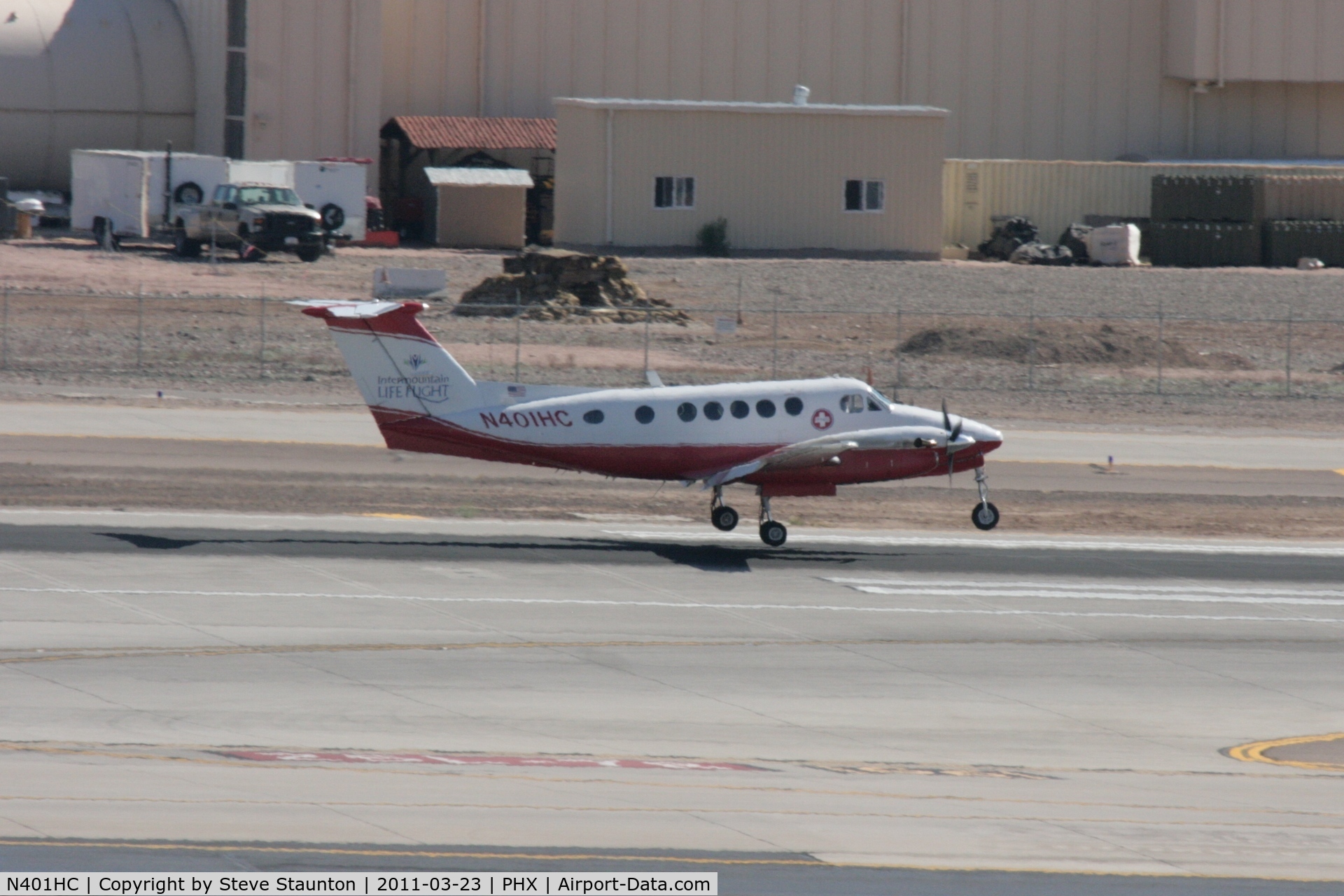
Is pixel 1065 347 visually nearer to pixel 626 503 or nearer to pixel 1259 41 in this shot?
pixel 626 503

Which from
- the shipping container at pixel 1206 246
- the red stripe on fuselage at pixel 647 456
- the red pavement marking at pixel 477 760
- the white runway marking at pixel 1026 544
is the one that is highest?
the shipping container at pixel 1206 246

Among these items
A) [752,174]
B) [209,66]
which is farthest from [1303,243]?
[209,66]

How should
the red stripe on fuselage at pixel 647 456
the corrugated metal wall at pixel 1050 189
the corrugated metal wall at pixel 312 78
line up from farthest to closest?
the corrugated metal wall at pixel 1050 189, the corrugated metal wall at pixel 312 78, the red stripe on fuselage at pixel 647 456

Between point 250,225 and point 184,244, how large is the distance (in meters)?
2.51

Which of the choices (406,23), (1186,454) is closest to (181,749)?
(1186,454)

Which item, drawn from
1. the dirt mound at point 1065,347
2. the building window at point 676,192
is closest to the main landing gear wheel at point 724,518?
the dirt mound at point 1065,347

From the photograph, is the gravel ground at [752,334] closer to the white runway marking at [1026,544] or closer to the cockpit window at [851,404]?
the white runway marking at [1026,544]

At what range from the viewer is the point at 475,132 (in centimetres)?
7044

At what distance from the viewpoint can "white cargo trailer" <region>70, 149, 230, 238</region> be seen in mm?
61031

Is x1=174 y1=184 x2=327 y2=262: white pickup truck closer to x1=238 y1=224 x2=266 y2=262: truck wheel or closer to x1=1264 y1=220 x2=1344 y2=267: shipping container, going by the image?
x1=238 y1=224 x2=266 y2=262: truck wheel

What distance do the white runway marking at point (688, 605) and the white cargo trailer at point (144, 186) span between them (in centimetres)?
4002

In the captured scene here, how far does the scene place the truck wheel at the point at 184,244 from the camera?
5972cm

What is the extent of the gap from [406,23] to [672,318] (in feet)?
86.5

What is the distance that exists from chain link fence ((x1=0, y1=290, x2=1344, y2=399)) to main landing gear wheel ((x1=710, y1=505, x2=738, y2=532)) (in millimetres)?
13800
